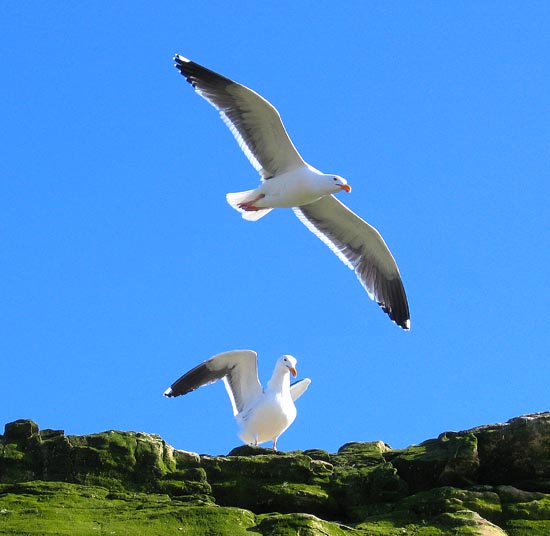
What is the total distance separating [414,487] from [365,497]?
2.14ft

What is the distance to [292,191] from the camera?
56.1 ft

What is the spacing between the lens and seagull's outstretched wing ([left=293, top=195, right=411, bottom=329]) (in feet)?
61.3

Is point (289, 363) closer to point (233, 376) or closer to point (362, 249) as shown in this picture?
point (233, 376)

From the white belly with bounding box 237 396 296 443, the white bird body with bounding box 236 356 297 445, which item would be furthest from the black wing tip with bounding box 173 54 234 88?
the white belly with bounding box 237 396 296 443

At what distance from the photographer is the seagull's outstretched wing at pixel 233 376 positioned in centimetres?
1667

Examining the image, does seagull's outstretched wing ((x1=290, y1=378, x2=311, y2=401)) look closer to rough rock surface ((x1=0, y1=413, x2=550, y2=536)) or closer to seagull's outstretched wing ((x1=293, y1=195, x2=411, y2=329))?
seagull's outstretched wing ((x1=293, y1=195, x2=411, y2=329))

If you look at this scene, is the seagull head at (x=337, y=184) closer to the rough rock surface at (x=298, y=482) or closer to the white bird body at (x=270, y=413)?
the white bird body at (x=270, y=413)

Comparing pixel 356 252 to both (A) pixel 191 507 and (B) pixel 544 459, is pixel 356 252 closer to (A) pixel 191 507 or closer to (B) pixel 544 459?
(B) pixel 544 459

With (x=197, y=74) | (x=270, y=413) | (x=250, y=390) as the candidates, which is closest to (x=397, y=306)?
(x=250, y=390)

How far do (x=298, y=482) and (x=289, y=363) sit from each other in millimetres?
4337

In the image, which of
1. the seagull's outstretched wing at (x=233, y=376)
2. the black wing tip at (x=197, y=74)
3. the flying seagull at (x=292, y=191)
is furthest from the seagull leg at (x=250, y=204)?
the seagull's outstretched wing at (x=233, y=376)

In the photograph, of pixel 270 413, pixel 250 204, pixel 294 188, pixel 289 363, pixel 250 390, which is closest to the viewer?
pixel 270 413

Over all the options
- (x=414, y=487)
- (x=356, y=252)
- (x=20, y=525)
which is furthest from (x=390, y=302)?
(x=20, y=525)

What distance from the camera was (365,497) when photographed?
480 inches
